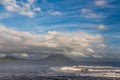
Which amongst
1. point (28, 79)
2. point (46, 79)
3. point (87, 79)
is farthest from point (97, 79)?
point (28, 79)

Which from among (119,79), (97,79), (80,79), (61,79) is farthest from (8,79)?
(119,79)

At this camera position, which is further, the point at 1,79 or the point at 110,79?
the point at 110,79

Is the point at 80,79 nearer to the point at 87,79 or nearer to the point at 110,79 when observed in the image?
the point at 87,79

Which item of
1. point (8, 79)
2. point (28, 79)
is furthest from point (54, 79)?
point (8, 79)

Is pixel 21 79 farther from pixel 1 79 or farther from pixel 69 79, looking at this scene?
pixel 69 79

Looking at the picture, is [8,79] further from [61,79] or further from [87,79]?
[87,79]

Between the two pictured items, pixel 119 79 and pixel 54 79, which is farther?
pixel 119 79

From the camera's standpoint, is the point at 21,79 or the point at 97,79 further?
the point at 97,79
